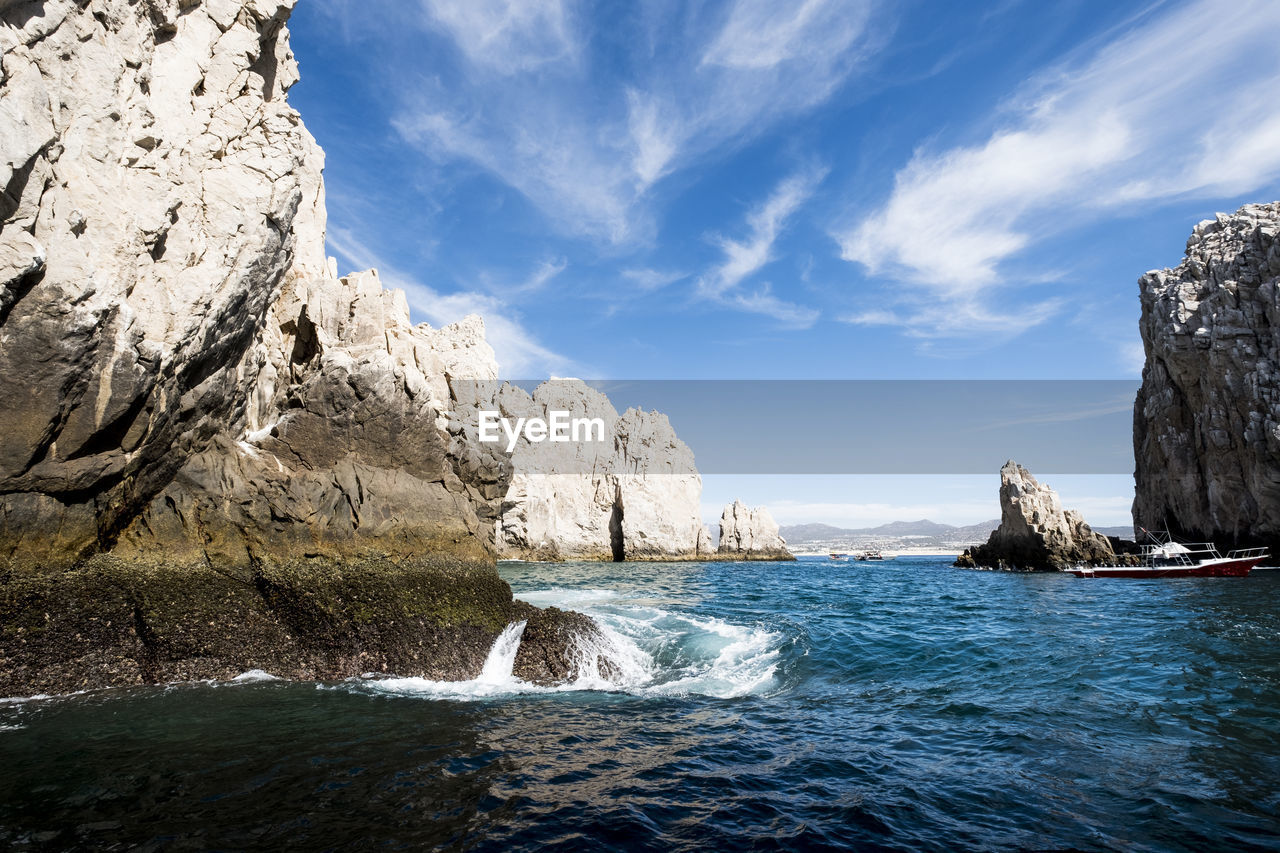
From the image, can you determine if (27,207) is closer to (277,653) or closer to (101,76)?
(101,76)

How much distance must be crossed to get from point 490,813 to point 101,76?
39.9 ft

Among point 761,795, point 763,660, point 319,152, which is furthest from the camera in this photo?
point 319,152

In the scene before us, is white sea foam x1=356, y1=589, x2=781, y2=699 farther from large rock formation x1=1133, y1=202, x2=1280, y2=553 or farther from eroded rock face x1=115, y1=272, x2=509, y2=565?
large rock formation x1=1133, y1=202, x2=1280, y2=553

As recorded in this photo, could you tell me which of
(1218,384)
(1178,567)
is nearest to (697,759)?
(1178,567)

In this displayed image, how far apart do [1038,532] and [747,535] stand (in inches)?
1521

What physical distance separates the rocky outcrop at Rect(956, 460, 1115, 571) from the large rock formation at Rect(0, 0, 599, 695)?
183 feet

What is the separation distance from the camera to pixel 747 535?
286ft

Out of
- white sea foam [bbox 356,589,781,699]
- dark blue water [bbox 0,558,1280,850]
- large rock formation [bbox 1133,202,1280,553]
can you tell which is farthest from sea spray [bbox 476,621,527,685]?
large rock formation [bbox 1133,202,1280,553]

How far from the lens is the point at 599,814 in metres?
6.56

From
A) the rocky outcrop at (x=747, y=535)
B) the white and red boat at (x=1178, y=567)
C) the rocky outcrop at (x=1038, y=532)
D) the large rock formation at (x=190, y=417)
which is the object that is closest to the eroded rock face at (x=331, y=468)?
the large rock formation at (x=190, y=417)

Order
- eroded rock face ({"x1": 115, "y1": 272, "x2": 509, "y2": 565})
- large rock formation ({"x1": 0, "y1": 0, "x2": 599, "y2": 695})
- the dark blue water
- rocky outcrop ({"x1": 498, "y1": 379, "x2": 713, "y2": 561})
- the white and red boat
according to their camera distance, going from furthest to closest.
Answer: rocky outcrop ({"x1": 498, "y1": 379, "x2": 713, "y2": 561}) < the white and red boat < eroded rock face ({"x1": 115, "y1": 272, "x2": 509, "y2": 565}) < large rock formation ({"x1": 0, "y1": 0, "x2": 599, "y2": 695}) < the dark blue water

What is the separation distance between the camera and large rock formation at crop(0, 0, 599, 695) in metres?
8.88

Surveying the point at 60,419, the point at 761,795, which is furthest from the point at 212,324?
the point at 761,795

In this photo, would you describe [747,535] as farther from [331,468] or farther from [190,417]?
[190,417]
